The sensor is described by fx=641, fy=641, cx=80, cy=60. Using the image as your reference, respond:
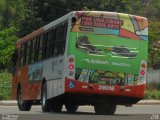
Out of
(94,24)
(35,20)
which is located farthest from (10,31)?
(94,24)

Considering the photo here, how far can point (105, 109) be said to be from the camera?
22422mm

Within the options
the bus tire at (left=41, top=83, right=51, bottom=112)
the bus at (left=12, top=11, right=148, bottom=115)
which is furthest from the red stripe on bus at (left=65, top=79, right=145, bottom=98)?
the bus tire at (left=41, top=83, right=51, bottom=112)

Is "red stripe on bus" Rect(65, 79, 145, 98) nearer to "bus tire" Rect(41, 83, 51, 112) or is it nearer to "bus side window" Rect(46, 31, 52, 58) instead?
"bus tire" Rect(41, 83, 51, 112)

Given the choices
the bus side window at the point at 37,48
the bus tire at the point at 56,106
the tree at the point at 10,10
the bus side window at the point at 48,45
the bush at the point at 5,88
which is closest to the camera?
the bus tire at the point at 56,106

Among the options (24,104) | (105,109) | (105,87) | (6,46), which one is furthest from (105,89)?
(6,46)

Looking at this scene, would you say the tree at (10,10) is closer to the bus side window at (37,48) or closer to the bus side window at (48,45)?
the bus side window at (37,48)

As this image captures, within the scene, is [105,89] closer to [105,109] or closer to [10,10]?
[105,109]

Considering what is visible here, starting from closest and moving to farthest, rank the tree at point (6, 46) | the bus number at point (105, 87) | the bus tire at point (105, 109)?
the bus number at point (105, 87) → the bus tire at point (105, 109) → the tree at point (6, 46)

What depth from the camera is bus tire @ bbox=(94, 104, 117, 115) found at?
22.1 m

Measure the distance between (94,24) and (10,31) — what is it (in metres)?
36.0

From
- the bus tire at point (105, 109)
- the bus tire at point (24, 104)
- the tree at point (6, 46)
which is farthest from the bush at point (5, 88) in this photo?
the bus tire at point (105, 109)

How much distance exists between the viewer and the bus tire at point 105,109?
2212cm

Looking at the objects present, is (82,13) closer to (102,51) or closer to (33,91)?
(102,51)

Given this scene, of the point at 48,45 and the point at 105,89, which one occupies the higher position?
the point at 48,45
